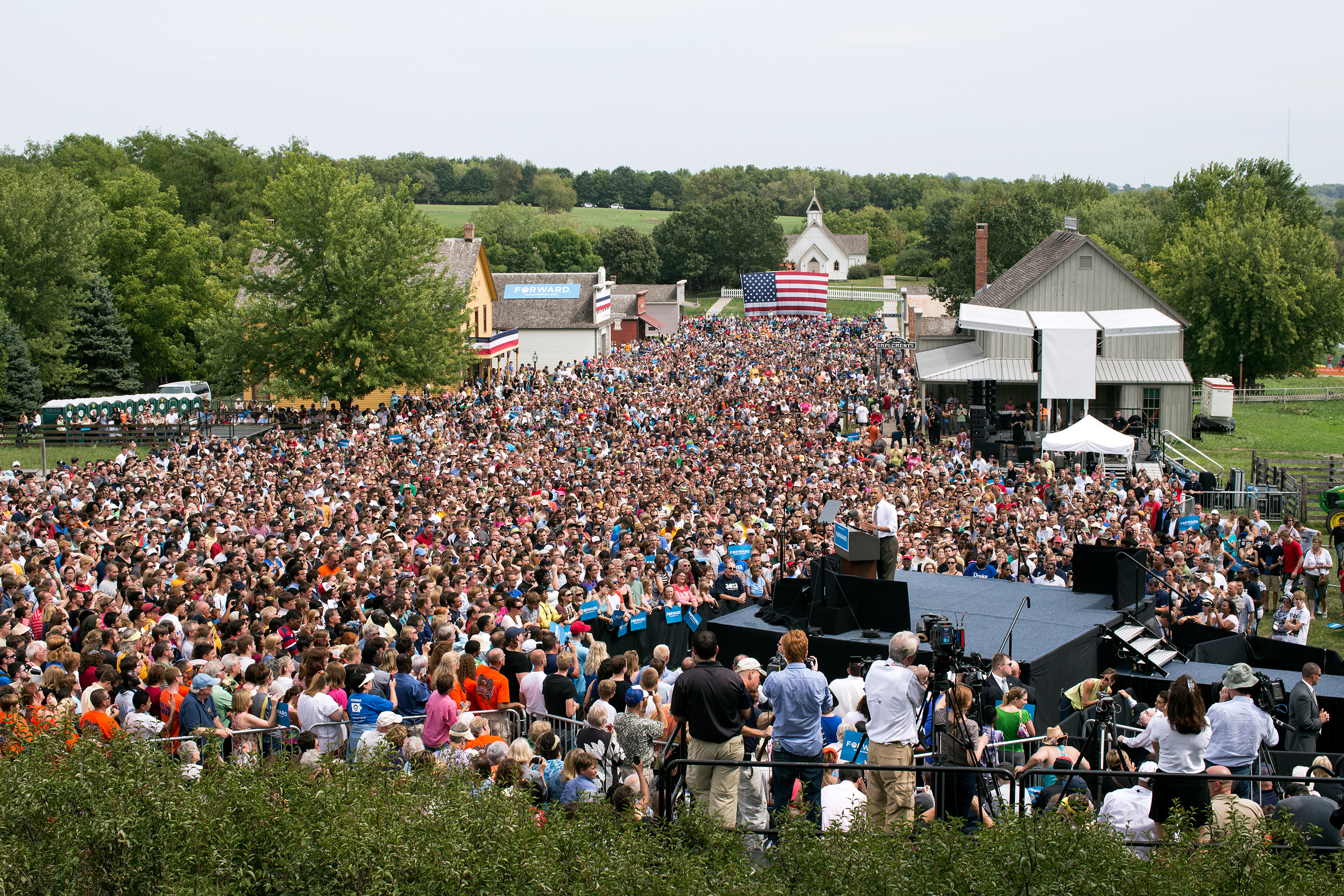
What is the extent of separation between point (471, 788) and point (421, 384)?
33.5 metres

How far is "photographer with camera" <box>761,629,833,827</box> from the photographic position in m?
7.86

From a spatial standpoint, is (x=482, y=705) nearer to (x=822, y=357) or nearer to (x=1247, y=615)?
(x=1247, y=615)

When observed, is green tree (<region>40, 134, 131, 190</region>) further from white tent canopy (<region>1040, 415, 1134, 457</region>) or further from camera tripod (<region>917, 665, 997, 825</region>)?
camera tripod (<region>917, 665, 997, 825</region>)

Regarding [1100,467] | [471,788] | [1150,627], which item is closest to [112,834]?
[471,788]

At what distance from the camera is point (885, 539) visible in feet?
43.9

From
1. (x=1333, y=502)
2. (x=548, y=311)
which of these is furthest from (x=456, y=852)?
(x=548, y=311)

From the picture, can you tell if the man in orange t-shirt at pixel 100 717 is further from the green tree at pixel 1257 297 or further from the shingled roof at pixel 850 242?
the shingled roof at pixel 850 242

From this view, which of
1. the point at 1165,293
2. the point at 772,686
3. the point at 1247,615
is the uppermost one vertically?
the point at 1165,293

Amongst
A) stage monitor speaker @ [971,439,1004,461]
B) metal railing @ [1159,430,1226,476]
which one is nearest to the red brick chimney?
metal railing @ [1159,430,1226,476]

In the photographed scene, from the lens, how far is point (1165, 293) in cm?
5381

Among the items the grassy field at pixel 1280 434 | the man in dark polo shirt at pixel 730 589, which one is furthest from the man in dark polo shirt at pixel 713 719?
the grassy field at pixel 1280 434

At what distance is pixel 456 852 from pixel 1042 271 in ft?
130

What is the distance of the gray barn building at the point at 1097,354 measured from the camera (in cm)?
3812

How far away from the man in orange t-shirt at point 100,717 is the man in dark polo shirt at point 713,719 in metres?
3.95
